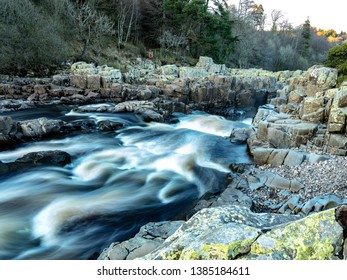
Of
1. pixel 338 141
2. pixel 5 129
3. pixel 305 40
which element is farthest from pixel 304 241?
pixel 305 40

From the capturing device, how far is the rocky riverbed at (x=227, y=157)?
2801mm

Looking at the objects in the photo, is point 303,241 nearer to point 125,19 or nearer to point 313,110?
point 313,110

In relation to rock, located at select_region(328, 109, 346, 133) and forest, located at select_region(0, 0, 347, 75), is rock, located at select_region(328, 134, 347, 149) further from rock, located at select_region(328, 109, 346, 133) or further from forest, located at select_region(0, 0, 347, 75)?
forest, located at select_region(0, 0, 347, 75)

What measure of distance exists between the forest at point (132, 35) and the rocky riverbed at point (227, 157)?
3.27 metres

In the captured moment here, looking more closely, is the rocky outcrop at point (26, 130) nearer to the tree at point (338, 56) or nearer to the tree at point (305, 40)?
the tree at point (338, 56)

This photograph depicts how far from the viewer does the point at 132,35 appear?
42.5 metres

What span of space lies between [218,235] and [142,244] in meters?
2.19

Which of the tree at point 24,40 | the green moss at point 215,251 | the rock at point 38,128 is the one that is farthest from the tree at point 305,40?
the green moss at point 215,251

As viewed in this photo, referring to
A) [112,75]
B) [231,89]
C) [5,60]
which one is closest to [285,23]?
[231,89]

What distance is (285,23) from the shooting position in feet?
253

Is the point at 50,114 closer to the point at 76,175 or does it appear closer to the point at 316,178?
the point at 76,175

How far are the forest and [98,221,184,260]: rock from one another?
873 inches

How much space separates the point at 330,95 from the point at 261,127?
3.30 m

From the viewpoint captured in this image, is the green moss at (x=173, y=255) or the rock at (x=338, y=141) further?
the rock at (x=338, y=141)
